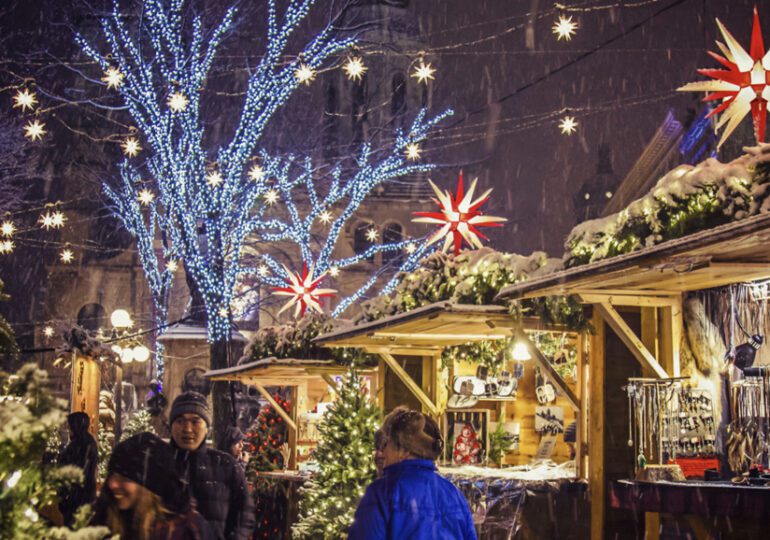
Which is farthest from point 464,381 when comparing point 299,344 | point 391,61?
point 391,61

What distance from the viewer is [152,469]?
14.5 ft

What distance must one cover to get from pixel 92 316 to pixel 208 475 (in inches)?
1591

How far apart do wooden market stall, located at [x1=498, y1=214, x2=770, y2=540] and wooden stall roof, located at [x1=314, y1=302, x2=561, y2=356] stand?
2.72 ft

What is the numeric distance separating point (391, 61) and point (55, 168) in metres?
16.7

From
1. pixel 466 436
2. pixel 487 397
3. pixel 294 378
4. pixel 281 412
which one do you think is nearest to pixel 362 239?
pixel 294 378

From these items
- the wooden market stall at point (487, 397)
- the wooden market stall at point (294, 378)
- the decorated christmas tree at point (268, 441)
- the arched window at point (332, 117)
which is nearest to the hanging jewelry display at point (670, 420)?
the wooden market stall at point (487, 397)

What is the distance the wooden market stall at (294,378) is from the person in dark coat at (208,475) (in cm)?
917

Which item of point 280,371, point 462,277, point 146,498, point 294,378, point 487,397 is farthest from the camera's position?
point 294,378

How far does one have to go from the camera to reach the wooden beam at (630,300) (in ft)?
27.3

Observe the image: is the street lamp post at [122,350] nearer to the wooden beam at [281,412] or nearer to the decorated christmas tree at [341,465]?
the wooden beam at [281,412]

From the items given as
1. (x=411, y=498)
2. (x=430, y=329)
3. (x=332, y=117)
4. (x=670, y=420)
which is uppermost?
(x=332, y=117)

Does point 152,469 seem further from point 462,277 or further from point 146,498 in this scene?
point 462,277

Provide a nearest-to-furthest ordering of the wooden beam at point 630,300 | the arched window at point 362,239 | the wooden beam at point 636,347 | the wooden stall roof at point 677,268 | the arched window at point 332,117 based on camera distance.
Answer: the wooden stall roof at point 677,268 < the wooden beam at point 636,347 < the wooden beam at point 630,300 < the arched window at point 332,117 < the arched window at point 362,239

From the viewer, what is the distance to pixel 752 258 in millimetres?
6664
